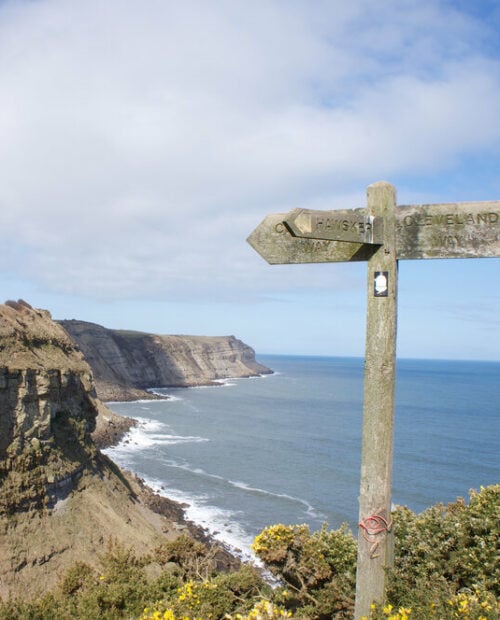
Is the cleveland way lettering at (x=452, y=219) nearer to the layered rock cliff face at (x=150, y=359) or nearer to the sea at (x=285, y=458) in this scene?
the sea at (x=285, y=458)

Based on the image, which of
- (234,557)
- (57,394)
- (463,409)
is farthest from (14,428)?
(463,409)

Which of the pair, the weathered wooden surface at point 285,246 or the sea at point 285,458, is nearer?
the weathered wooden surface at point 285,246

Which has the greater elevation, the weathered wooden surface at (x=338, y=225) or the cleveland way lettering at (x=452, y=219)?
the cleveland way lettering at (x=452, y=219)

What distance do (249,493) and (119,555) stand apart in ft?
Answer: 95.2

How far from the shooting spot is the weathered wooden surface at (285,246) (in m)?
4.45

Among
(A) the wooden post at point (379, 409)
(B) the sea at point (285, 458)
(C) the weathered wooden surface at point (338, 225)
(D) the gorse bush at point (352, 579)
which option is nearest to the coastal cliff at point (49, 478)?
(B) the sea at point (285, 458)

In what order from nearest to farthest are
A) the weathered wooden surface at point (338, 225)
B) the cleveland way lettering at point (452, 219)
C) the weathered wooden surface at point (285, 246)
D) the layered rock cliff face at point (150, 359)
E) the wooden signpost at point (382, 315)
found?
1. the weathered wooden surface at point (338, 225)
2. the cleveland way lettering at point (452, 219)
3. the wooden signpost at point (382, 315)
4. the weathered wooden surface at point (285, 246)
5. the layered rock cliff face at point (150, 359)

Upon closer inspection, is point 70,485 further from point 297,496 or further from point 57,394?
point 297,496

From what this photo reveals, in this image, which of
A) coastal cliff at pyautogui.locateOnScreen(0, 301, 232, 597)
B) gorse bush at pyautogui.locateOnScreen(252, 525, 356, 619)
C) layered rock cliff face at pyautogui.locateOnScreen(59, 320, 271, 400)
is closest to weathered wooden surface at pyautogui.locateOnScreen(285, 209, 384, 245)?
gorse bush at pyautogui.locateOnScreen(252, 525, 356, 619)

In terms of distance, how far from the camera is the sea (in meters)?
36.7

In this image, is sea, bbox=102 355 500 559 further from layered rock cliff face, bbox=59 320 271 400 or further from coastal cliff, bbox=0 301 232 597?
layered rock cliff face, bbox=59 320 271 400

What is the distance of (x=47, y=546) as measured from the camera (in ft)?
71.4

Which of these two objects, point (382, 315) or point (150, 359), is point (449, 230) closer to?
point (382, 315)

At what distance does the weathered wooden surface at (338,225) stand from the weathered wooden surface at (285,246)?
0.35 m
